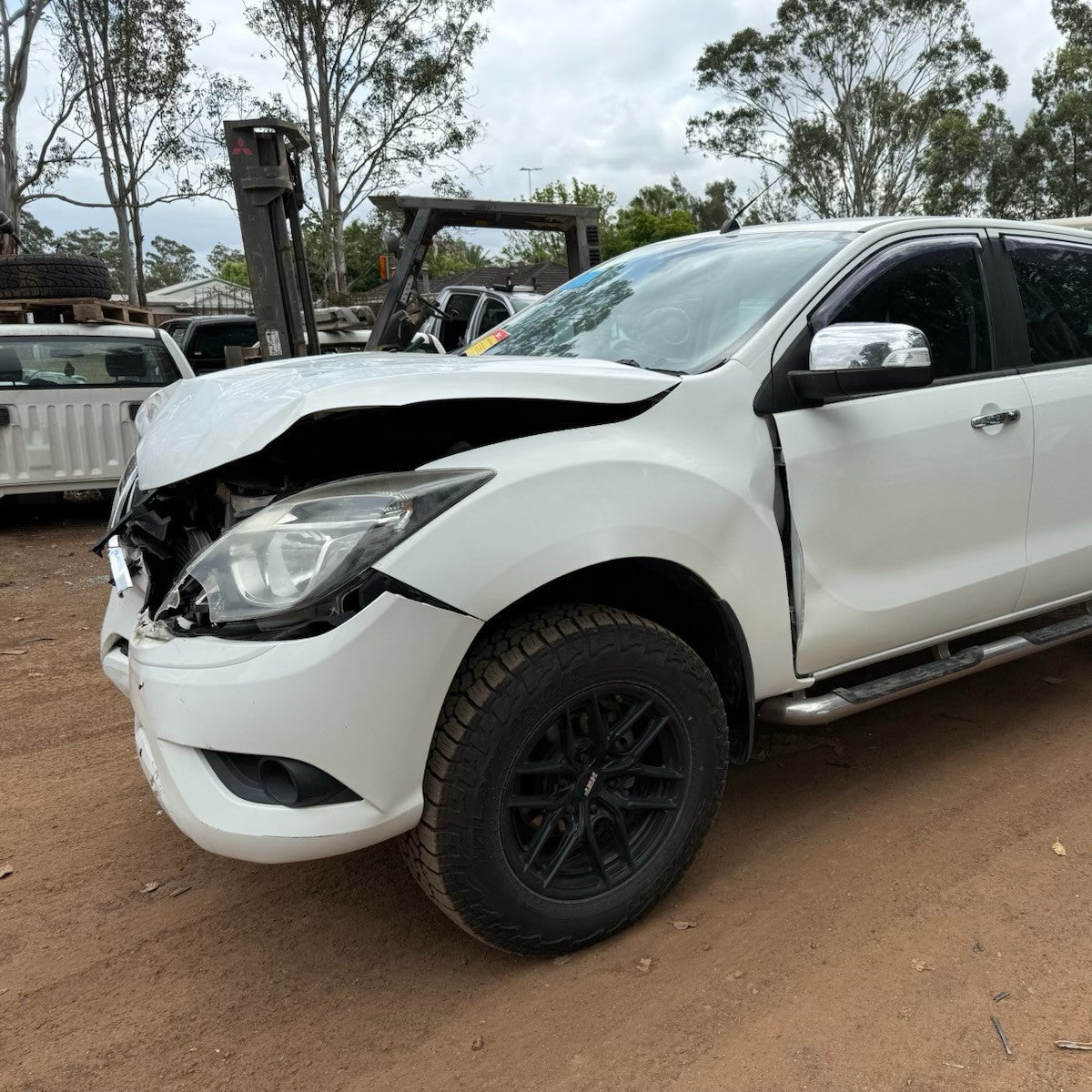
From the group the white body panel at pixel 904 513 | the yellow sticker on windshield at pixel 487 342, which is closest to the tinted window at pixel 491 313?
the yellow sticker on windshield at pixel 487 342

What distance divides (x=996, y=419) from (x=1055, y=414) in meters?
0.35

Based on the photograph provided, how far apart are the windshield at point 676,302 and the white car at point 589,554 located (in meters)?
0.02

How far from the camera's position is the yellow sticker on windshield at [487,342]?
3.60 metres

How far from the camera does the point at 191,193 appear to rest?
22.8 meters

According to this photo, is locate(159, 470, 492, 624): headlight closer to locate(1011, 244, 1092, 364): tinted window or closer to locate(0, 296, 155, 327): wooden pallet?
locate(1011, 244, 1092, 364): tinted window

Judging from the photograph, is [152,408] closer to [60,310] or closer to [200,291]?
[60,310]

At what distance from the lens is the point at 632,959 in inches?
94.5

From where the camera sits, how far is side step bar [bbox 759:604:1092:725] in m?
2.68

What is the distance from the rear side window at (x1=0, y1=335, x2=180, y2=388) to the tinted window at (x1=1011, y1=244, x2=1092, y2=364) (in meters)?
6.80

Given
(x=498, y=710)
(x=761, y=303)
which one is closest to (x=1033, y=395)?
(x=761, y=303)

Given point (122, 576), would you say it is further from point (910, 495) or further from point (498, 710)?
point (910, 495)

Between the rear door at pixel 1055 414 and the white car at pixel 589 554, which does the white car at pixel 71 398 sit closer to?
the white car at pixel 589 554

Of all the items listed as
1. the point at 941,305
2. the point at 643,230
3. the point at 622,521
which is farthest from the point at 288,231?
the point at 643,230

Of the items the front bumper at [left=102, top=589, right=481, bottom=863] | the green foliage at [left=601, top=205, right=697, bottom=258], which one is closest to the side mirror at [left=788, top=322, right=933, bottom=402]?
the front bumper at [left=102, top=589, right=481, bottom=863]
